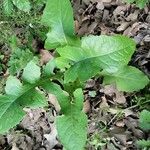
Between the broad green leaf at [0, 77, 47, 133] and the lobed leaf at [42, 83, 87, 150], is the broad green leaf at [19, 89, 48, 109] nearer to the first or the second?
the broad green leaf at [0, 77, 47, 133]

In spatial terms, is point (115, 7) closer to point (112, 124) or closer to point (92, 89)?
point (92, 89)

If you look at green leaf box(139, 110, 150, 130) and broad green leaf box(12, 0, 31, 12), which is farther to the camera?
broad green leaf box(12, 0, 31, 12)

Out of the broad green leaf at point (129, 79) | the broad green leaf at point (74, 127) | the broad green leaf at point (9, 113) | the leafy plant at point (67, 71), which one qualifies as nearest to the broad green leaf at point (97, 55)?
the leafy plant at point (67, 71)

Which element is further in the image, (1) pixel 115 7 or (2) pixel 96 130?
(1) pixel 115 7

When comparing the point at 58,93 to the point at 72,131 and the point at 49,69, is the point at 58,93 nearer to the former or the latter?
the point at 49,69

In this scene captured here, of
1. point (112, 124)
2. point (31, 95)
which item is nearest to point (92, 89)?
point (112, 124)

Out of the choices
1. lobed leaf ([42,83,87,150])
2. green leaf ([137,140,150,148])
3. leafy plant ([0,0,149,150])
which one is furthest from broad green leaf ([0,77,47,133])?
green leaf ([137,140,150,148])

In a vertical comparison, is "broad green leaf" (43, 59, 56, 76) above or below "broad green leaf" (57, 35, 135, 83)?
below

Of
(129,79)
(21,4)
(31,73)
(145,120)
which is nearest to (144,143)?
(145,120)
